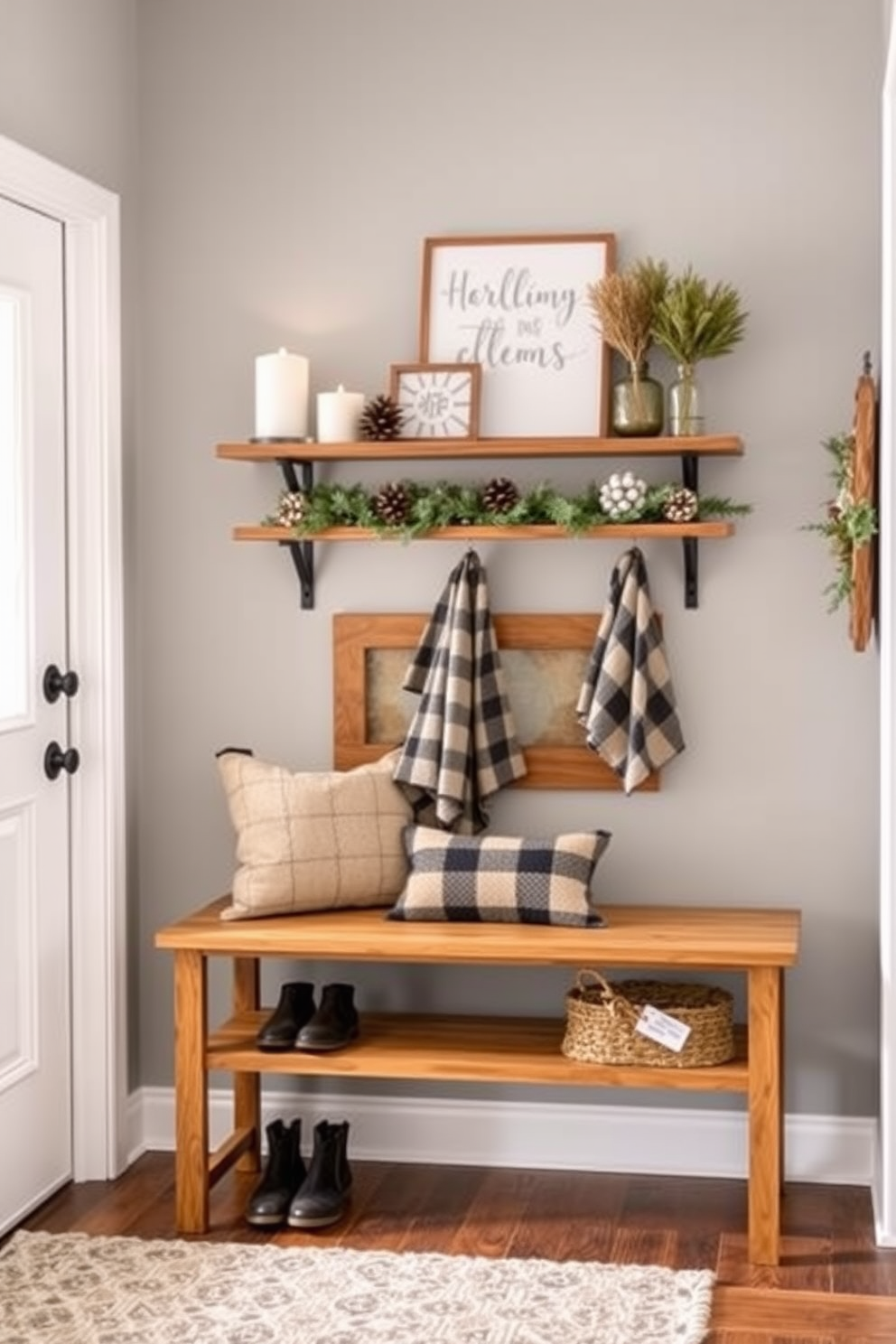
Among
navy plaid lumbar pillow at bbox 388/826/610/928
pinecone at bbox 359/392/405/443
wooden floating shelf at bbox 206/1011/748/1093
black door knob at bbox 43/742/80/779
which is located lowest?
wooden floating shelf at bbox 206/1011/748/1093

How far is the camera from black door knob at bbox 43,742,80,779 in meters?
4.11

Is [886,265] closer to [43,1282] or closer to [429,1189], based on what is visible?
[429,1189]

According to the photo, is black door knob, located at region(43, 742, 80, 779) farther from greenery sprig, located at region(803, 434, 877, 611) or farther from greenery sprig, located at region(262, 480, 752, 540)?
greenery sprig, located at region(803, 434, 877, 611)

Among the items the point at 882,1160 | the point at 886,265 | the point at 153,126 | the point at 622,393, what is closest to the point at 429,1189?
the point at 882,1160

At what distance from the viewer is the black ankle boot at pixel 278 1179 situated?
156 inches

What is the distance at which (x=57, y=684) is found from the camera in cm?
414

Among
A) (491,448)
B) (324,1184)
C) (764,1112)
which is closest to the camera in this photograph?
(764,1112)

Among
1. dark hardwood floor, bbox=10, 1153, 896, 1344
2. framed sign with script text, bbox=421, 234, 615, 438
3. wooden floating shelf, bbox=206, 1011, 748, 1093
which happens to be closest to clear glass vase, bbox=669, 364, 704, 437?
framed sign with script text, bbox=421, 234, 615, 438

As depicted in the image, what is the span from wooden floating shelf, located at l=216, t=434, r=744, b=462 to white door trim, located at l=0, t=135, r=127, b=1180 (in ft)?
0.91

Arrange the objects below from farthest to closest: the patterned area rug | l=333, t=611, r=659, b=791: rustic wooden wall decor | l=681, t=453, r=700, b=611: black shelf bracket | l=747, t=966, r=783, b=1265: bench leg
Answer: l=333, t=611, r=659, b=791: rustic wooden wall decor, l=681, t=453, r=700, b=611: black shelf bracket, l=747, t=966, r=783, b=1265: bench leg, the patterned area rug

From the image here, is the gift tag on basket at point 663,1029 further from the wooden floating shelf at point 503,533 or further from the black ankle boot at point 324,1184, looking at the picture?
the wooden floating shelf at point 503,533

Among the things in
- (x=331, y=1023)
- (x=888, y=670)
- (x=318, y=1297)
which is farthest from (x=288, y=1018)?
(x=888, y=670)

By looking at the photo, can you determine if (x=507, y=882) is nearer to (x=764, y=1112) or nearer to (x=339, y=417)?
(x=764, y=1112)

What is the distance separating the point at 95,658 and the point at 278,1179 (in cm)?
113
